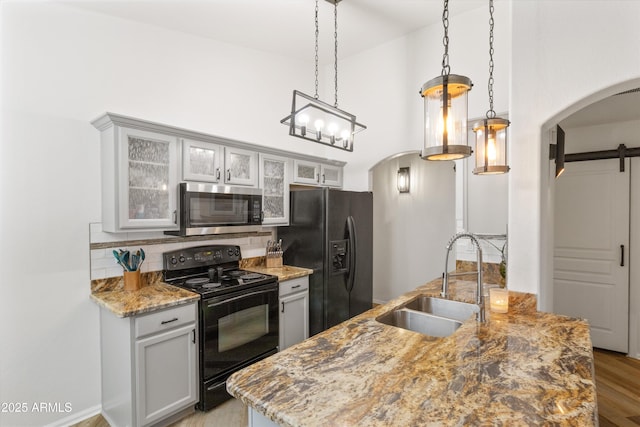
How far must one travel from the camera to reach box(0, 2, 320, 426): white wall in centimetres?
212

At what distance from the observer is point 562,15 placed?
1.91 metres

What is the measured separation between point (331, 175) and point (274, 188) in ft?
3.05

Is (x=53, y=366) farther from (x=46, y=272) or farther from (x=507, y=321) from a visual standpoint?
(x=507, y=321)

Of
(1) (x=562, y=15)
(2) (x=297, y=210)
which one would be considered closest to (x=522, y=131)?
(1) (x=562, y=15)

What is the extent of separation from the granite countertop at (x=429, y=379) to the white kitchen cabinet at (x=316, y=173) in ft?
7.16

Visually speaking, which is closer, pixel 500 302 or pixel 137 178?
pixel 500 302

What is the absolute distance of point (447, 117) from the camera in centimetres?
123

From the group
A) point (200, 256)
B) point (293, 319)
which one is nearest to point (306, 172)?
point (200, 256)

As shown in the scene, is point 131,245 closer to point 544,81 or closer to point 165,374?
point 165,374

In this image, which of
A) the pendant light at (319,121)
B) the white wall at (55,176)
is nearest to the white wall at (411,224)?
the pendant light at (319,121)

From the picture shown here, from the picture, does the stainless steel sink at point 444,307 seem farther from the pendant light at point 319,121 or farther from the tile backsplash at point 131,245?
the tile backsplash at point 131,245

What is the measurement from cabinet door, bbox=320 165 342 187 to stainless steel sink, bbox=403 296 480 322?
202cm

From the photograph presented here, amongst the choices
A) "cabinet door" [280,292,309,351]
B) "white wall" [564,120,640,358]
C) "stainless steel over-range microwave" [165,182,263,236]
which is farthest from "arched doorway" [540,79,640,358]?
"stainless steel over-range microwave" [165,182,263,236]

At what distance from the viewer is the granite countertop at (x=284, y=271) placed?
3027 mm
